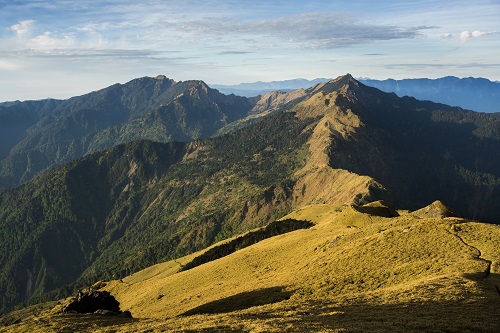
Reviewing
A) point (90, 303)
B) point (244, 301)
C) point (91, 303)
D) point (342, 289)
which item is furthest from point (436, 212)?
point (90, 303)

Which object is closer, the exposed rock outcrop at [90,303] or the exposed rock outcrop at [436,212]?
the exposed rock outcrop at [90,303]

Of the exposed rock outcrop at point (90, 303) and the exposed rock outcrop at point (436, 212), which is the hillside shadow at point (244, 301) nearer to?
the exposed rock outcrop at point (90, 303)

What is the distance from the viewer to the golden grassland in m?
43.4

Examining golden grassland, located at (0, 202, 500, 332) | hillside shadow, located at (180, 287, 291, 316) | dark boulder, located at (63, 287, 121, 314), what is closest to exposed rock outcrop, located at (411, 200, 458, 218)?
golden grassland, located at (0, 202, 500, 332)

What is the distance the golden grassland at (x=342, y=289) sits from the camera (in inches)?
1707

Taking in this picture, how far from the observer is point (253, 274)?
99875 millimetres

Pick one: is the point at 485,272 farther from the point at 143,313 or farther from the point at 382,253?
the point at 143,313

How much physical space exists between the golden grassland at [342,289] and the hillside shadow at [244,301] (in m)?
0.23

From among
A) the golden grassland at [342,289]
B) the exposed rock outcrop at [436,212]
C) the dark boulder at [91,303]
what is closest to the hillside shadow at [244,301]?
the golden grassland at [342,289]

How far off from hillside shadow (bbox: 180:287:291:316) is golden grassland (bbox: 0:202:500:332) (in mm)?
230

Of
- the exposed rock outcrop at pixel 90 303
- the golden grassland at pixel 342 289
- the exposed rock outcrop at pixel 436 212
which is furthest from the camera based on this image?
the exposed rock outcrop at pixel 436 212

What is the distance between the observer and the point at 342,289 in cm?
6494

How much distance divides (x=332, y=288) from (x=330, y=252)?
78.6 ft

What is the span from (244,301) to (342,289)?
1823cm
